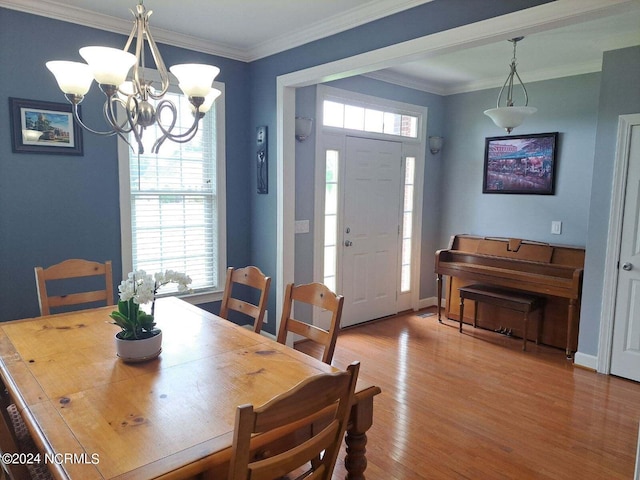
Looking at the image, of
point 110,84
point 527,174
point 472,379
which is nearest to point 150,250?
point 110,84

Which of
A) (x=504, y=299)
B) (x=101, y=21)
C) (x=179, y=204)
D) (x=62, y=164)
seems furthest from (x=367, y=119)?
(x=62, y=164)

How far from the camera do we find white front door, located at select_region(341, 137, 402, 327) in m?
4.51

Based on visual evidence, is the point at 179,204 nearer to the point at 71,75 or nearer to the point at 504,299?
the point at 71,75

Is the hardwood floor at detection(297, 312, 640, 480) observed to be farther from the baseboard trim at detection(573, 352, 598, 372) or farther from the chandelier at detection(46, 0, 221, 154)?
the chandelier at detection(46, 0, 221, 154)

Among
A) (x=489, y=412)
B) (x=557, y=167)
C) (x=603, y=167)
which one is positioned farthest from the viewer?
(x=557, y=167)

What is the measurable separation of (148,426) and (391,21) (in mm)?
2604

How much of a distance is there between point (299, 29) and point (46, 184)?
2.12 m

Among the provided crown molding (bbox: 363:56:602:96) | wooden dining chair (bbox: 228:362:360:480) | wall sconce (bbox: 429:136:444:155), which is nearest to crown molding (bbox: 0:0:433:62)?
crown molding (bbox: 363:56:602:96)

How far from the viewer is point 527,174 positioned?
14.9ft

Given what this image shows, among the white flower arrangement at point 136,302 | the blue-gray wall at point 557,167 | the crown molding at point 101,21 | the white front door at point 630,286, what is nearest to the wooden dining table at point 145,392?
the white flower arrangement at point 136,302

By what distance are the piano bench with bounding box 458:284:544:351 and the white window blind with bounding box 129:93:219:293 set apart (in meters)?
2.48

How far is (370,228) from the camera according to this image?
4.72m

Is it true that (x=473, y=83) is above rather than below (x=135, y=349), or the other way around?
above

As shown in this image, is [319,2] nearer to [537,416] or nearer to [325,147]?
[325,147]
